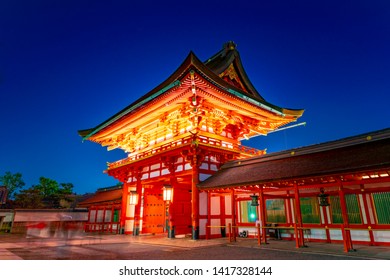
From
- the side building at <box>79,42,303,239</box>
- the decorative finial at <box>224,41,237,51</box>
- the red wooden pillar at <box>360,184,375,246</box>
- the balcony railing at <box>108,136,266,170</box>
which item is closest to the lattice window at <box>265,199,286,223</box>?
the side building at <box>79,42,303,239</box>

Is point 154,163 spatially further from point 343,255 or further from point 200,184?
point 343,255

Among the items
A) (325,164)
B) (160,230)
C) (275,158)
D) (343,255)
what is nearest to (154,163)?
(160,230)

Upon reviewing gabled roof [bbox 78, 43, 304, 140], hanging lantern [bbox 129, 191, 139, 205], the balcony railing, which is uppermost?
gabled roof [bbox 78, 43, 304, 140]

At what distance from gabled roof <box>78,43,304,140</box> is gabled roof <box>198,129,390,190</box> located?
416cm

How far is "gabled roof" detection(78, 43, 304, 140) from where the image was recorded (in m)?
12.1

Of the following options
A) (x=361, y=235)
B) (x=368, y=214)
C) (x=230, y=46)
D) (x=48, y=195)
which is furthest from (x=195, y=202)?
(x=48, y=195)

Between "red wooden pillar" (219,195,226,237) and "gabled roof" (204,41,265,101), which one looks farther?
"gabled roof" (204,41,265,101)

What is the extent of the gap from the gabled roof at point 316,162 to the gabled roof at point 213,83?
164 inches

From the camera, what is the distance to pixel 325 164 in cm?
924

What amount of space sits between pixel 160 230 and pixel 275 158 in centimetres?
1106

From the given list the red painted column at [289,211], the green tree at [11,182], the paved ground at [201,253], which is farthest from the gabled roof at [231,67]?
the green tree at [11,182]

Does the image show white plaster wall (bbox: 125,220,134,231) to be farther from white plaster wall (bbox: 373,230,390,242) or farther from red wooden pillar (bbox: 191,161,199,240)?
white plaster wall (bbox: 373,230,390,242)

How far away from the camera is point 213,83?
12711mm

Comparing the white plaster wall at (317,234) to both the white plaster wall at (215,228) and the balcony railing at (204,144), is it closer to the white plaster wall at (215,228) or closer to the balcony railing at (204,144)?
the white plaster wall at (215,228)
